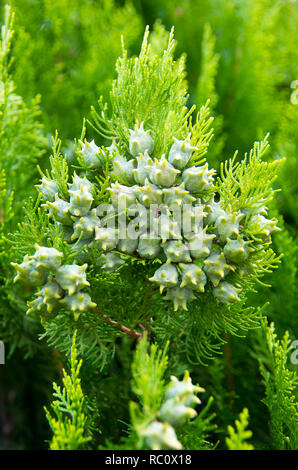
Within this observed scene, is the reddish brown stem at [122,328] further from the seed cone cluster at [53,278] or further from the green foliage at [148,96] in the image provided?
the green foliage at [148,96]

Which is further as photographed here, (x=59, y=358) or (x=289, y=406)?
(x=59, y=358)

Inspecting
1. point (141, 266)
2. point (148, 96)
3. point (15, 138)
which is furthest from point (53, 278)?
point (15, 138)

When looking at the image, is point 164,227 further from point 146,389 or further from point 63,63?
point 63,63

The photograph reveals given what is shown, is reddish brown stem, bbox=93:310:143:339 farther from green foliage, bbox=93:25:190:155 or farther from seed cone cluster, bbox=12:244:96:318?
green foliage, bbox=93:25:190:155

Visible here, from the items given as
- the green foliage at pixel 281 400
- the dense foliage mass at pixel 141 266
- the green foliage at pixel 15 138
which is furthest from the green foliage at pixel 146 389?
the green foliage at pixel 15 138

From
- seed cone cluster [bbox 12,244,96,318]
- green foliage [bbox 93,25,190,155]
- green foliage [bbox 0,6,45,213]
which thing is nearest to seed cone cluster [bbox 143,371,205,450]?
seed cone cluster [bbox 12,244,96,318]

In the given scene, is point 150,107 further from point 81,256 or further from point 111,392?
point 111,392

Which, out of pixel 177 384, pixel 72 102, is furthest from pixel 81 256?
pixel 72 102
